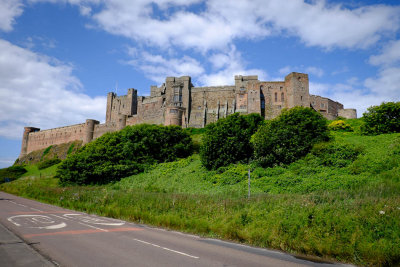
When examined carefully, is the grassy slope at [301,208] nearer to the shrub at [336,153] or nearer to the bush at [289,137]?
the shrub at [336,153]

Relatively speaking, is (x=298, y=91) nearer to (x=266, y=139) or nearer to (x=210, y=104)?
(x=210, y=104)

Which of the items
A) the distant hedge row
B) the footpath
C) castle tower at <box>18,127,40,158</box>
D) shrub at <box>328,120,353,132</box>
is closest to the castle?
shrub at <box>328,120,353,132</box>

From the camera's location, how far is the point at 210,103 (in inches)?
2630

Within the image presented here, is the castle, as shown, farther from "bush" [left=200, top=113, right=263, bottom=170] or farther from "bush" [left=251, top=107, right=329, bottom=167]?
"bush" [left=251, top=107, right=329, bottom=167]

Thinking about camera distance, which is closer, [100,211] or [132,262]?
[132,262]

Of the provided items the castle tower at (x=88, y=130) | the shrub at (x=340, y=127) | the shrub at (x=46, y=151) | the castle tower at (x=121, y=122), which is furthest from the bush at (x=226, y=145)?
the shrub at (x=46, y=151)

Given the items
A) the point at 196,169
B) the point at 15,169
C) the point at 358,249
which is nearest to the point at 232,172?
the point at 196,169

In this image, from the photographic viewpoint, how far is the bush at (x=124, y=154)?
3499 cm

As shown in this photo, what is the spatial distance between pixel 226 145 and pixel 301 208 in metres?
20.2

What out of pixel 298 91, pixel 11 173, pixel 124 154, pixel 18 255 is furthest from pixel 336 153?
pixel 11 173

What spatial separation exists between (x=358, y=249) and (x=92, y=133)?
259 feet

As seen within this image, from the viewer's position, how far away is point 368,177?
709 inches

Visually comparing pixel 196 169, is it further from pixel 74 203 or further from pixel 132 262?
pixel 132 262

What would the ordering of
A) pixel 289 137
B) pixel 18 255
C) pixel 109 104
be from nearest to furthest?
1. pixel 18 255
2. pixel 289 137
3. pixel 109 104
